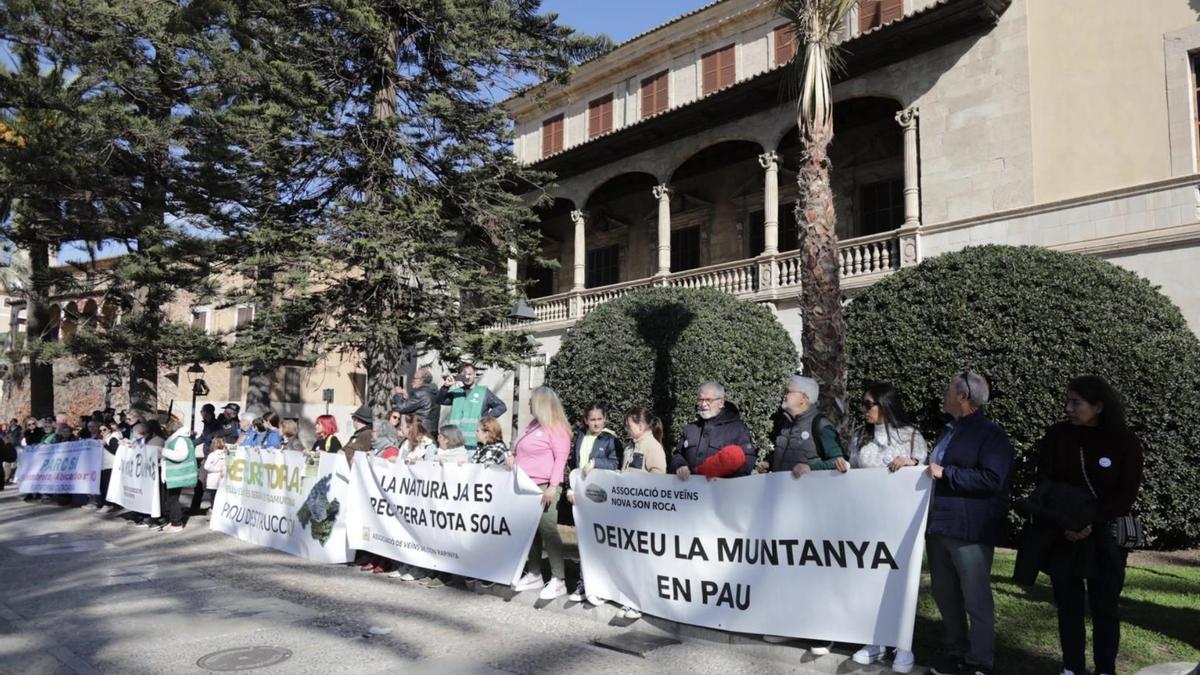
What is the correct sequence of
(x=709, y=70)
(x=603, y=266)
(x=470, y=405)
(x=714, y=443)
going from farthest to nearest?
(x=603, y=266), (x=709, y=70), (x=470, y=405), (x=714, y=443)

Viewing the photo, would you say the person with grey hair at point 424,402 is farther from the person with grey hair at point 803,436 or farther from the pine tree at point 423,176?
the person with grey hair at point 803,436

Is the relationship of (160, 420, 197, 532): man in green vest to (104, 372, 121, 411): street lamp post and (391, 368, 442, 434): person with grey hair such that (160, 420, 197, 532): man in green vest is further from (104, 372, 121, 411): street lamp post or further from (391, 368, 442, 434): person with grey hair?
(104, 372, 121, 411): street lamp post

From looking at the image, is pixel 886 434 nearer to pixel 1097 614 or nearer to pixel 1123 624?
pixel 1097 614

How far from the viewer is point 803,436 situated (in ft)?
18.7

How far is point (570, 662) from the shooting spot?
5.25 metres

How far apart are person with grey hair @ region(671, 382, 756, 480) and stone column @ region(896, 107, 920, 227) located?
12.4 metres

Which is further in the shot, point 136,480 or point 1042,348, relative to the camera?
point 136,480

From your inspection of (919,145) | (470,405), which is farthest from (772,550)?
(919,145)

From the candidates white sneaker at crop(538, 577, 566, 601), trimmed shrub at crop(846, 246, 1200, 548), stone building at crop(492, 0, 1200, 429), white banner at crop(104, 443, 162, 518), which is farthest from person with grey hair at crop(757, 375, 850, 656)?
white banner at crop(104, 443, 162, 518)

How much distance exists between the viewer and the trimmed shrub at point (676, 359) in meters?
12.5

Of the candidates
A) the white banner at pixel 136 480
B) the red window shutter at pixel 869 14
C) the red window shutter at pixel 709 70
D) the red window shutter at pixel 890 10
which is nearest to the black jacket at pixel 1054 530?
the white banner at pixel 136 480

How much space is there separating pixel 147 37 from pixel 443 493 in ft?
48.8

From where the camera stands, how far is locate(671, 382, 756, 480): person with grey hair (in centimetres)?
577

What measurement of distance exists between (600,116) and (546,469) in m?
22.1
